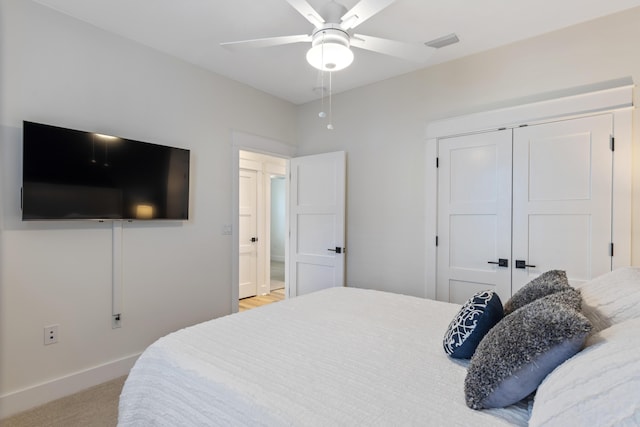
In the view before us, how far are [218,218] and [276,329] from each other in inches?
77.8

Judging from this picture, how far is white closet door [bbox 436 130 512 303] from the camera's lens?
274 cm

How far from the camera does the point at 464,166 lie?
2949 millimetres

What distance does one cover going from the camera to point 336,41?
6.08 ft

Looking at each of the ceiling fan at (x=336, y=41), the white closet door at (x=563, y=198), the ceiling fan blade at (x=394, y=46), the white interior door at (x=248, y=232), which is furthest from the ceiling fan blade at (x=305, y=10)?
the white interior door at (x=248, y=232)

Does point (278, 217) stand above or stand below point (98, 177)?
below

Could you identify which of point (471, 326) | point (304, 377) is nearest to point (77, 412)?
point (304, 377)

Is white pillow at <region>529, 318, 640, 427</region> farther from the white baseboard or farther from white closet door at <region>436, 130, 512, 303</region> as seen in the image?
the white baseboard

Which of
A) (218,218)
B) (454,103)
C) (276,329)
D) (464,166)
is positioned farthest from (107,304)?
(454,103)

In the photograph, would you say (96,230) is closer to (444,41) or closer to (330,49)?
(330,49)

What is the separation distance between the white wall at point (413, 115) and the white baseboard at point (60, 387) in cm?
236

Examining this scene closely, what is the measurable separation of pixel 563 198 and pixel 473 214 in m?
0.66

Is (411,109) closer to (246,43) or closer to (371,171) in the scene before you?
(371,171)

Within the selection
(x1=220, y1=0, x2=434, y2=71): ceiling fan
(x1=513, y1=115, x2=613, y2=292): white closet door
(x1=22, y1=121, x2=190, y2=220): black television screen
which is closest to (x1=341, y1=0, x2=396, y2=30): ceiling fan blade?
(x1=220, y1=0, x2=434, y2=71): ceiling fan

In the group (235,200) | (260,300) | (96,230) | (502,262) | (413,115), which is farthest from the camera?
(260,300)
